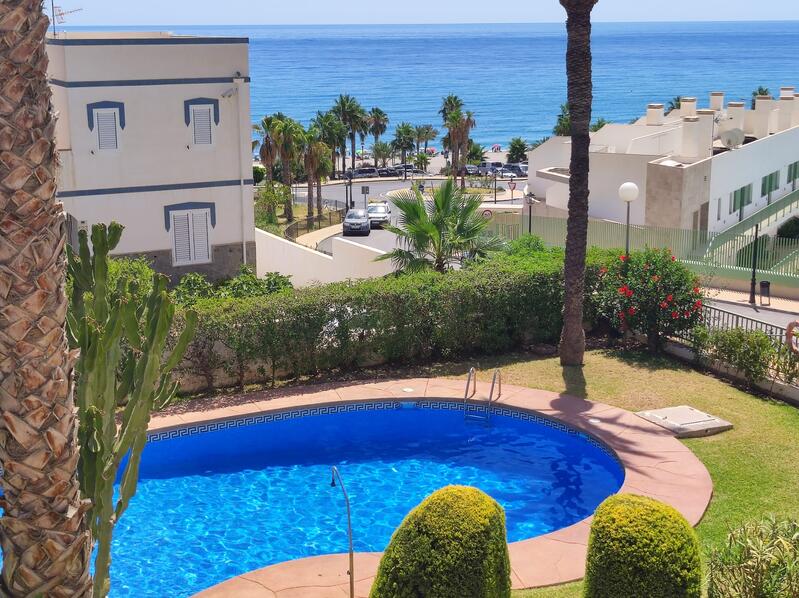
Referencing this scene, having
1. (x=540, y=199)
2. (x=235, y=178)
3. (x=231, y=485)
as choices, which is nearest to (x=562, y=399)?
(x=231, y=485)

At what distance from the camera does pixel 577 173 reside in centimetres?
1866

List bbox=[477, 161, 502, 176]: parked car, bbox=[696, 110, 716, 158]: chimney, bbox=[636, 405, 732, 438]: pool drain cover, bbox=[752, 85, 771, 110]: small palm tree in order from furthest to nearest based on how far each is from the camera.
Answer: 1. bbox=[477, 161, 502, 176]: parked car
2. bbox=[752, 85, 771, 110]: small palm tree
3. bbox=[696, 110, 716, 158]: chimney
4. bbox=[636, 405, 732, 438]: pool drain cover

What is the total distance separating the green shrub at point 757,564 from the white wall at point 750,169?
27.9 metres

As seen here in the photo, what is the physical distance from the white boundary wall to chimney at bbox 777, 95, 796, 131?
27699 millimetres

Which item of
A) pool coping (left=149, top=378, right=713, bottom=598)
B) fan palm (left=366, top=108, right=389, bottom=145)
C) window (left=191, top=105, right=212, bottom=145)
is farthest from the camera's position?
fan palm (left=366, top=108, right=389, bottom=145)

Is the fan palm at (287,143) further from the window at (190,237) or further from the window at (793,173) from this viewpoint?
the window at (190,237)

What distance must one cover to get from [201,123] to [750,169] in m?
24.5

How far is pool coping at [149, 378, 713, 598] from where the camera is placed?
1130 cm

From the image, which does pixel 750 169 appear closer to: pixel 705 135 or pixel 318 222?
pixel 705 135

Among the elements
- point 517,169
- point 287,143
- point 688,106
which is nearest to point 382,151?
point 517,169

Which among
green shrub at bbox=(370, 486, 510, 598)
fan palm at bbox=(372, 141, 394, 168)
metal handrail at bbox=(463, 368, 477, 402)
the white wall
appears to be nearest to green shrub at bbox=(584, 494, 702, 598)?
green shrub at bbox=(370, 486, 510, 598)

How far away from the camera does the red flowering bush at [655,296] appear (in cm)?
1933

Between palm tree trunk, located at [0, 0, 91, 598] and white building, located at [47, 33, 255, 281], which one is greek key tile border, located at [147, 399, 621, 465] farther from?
palm tree trunk, located at [0, 0, 91, 598]

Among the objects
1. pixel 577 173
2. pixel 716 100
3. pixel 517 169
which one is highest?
pixel 716 100
